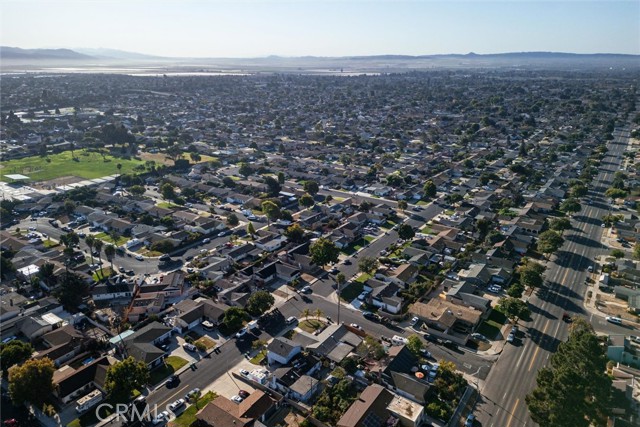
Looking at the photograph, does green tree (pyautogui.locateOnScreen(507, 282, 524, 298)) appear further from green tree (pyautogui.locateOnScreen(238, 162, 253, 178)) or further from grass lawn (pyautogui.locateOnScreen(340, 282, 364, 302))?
green tree (pyautogui.locateOnScreen(238, 162, 253, 178))

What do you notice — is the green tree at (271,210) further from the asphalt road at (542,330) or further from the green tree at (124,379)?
the asphalt road at (542,330)

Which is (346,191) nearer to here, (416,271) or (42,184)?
(416,271)

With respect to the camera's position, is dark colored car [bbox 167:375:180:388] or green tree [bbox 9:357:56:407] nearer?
green tree [bbox 9:357:56:407]

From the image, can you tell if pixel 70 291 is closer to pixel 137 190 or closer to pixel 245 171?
pixel 137 190

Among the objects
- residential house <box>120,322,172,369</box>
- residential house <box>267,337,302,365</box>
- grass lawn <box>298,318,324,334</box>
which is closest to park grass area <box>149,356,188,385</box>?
residential house <box>120,322,172,369</box>

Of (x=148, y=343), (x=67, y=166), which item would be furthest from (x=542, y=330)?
(x=67, y=166)
